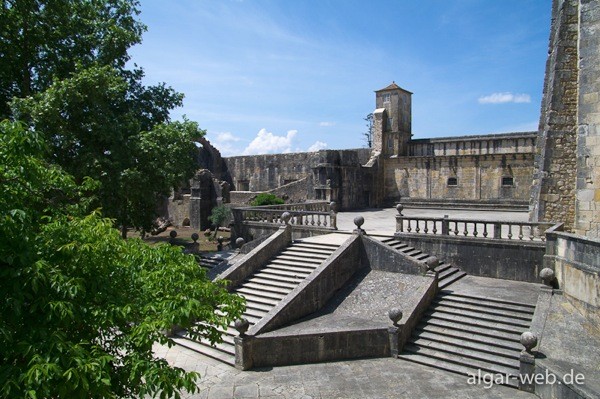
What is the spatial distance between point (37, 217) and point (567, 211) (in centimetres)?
1551

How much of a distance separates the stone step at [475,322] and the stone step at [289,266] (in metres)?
4.18

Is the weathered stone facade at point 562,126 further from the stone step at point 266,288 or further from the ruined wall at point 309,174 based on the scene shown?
the ruined wall at point 309,174

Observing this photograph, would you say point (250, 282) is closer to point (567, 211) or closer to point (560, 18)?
point (567, 211)

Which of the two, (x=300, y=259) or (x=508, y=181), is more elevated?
(x=508, y=181)

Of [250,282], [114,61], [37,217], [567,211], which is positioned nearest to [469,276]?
[567,211]

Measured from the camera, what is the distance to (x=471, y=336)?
36.5 ft

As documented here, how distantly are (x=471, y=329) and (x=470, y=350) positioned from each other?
2.44 ft

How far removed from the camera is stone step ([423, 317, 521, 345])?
35.2 feet

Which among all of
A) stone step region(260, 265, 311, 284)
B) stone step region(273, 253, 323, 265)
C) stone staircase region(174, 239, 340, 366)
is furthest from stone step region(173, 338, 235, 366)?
stone step region(273, 253, 323, 265)

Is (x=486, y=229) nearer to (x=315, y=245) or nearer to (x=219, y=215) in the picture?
(x=315, y=245)

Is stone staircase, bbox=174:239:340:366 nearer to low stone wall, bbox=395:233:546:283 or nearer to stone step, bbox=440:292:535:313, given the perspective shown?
low stone wall, bbox=395:233:546:283

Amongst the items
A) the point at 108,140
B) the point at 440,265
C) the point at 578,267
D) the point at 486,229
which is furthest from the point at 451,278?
the point at 108,140

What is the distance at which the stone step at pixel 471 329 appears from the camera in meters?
10.7

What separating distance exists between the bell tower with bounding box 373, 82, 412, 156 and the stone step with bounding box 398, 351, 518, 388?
2118 cm
